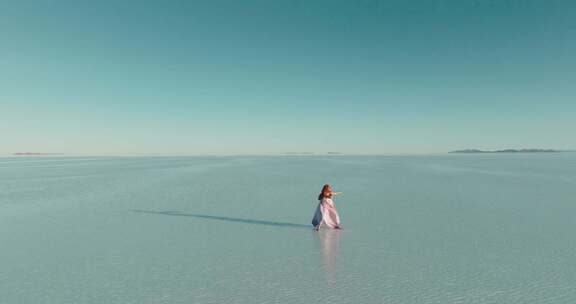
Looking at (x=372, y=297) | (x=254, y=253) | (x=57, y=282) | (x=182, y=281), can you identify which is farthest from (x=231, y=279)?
(x=57, y=282)

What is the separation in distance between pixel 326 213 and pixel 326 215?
61 mm

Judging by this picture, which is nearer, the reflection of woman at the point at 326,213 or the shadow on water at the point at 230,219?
the reflection of woman at the point at 326,213

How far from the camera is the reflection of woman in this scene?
9234 millimetres

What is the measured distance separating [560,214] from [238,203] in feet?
42.4

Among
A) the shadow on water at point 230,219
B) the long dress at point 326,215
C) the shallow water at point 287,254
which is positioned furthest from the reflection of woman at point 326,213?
the shadow on water at point 230,219

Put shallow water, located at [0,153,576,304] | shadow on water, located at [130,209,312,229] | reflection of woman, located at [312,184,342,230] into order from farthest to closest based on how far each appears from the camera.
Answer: shadow on water, located at [130,209,312,229], reflection of woman, located at [312,184,342,230], shallow water, located at [0,153,576,304]

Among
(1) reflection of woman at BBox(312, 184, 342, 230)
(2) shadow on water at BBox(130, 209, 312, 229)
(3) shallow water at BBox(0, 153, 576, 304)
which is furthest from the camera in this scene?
(2) shadow on water at BBox(130, 209, 312, 229)

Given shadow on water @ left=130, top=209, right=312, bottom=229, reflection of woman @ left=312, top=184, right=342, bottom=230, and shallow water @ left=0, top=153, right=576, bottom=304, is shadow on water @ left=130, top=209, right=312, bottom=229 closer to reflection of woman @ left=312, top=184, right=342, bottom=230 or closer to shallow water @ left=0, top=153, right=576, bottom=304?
shallow water @ left=0, top=153, right=576, bottom=304

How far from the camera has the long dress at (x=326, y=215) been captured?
9297 millimetres

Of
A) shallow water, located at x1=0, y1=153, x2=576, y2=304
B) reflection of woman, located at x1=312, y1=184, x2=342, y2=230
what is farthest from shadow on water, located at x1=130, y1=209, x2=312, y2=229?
reflection of woman, located at x1=312, y1=184, x2=342, y2=230

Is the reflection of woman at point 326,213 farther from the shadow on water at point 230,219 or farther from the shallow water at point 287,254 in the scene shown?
the shadow on water at point 230,219

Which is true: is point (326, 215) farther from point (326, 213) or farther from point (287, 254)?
point (287, 254)

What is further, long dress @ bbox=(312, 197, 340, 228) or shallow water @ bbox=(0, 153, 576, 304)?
long dress @ bbox=(312, 197, 340, 228)

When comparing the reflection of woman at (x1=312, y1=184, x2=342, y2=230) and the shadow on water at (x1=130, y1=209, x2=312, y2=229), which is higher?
the reflection of woman at (x1=312, y1=184, x2=342, y2=230)
